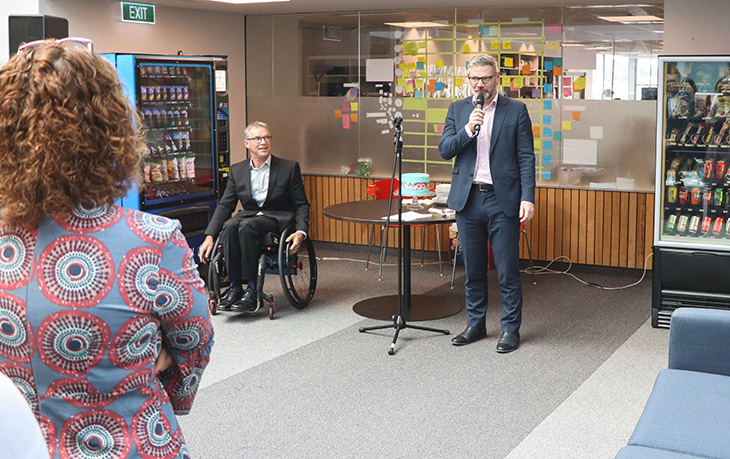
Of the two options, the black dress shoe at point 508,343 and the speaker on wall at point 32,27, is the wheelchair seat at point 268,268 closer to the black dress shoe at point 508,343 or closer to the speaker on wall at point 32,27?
the black dress shoe at point 508,343

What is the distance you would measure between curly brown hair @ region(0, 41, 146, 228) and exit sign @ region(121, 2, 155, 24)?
546 centimetres

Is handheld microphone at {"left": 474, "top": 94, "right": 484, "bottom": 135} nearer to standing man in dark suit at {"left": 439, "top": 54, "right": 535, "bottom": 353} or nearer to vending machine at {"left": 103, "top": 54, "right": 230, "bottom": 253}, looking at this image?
standing man in dark suit at {"left": 439, "top": 54, "right": 535, "bottom": 353}

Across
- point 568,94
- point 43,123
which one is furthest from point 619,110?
point 43,123

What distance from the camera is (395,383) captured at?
4.04 metres

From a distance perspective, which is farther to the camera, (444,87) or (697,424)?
(444,87)

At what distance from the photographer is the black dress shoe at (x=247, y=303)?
5.23 m

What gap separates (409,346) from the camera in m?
4.66

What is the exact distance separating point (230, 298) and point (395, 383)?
5.47 feet

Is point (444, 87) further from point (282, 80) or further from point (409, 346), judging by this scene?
point (409, 346)

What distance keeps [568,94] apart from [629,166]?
782 mm

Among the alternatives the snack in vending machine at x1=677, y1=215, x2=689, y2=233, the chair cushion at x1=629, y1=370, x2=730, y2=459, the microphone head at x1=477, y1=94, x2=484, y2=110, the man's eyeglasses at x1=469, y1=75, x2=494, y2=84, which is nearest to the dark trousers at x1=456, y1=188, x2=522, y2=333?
the microphone head at x1=477, y1=94, x2=484, y2=110

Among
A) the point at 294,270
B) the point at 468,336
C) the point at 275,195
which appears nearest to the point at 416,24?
the point at 275,195

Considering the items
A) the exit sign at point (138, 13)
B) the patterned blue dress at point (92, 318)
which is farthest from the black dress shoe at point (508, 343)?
the exit sign at point (138, 13)

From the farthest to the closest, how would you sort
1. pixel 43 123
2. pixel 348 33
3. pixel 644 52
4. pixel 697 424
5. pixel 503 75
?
pixel 348 33 → pixel 503 75 → pixel 644 52 → pixel 697 424 → pixel 43 123
